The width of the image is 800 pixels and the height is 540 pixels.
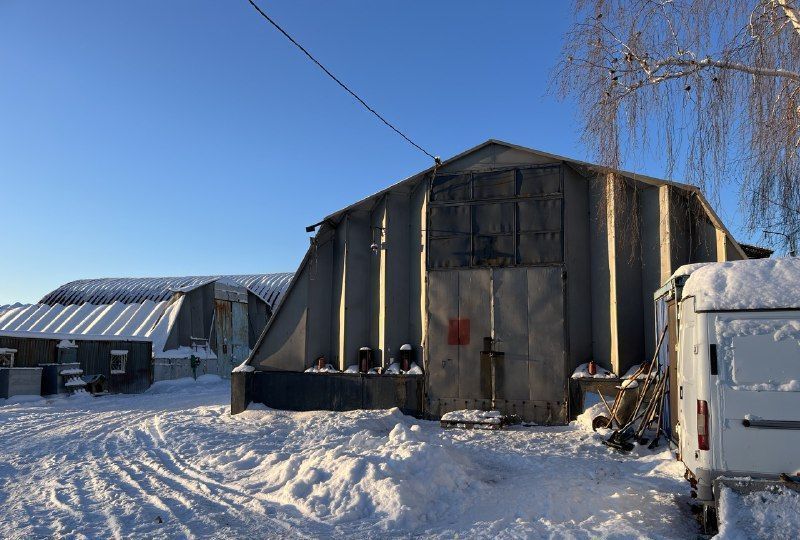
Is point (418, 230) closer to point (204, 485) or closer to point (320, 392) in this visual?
point (320, 392)

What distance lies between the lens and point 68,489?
8.05 m

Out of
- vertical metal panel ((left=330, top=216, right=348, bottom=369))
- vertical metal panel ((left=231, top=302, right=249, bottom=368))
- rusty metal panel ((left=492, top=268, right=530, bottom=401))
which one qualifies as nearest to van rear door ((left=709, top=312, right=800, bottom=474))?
rusty metal panel ((left=492, top=268, right=530, bottom=401))

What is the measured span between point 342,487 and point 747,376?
456 centimetres

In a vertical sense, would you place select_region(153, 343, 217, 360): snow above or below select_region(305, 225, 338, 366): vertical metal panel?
below

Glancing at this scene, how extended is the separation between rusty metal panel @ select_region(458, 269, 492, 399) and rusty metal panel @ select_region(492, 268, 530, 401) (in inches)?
8.7

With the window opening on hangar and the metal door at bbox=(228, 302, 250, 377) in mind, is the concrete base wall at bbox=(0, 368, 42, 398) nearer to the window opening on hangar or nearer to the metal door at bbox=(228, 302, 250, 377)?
the metal door at bbox=(228, 302, 250, 377)

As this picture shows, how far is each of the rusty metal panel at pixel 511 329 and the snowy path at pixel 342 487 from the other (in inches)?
53.9

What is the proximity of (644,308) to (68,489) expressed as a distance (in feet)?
36.4

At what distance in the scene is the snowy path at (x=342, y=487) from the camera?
616 centimetres

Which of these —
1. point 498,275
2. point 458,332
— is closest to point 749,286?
point 498,275

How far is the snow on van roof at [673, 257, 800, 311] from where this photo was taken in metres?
5.55

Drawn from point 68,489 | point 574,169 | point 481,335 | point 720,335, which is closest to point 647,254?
point 574,169

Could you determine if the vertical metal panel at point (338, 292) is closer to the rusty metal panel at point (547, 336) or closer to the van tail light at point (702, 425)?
the rusty metal panel at point (547, 336)

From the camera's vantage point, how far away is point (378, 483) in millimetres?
7012
